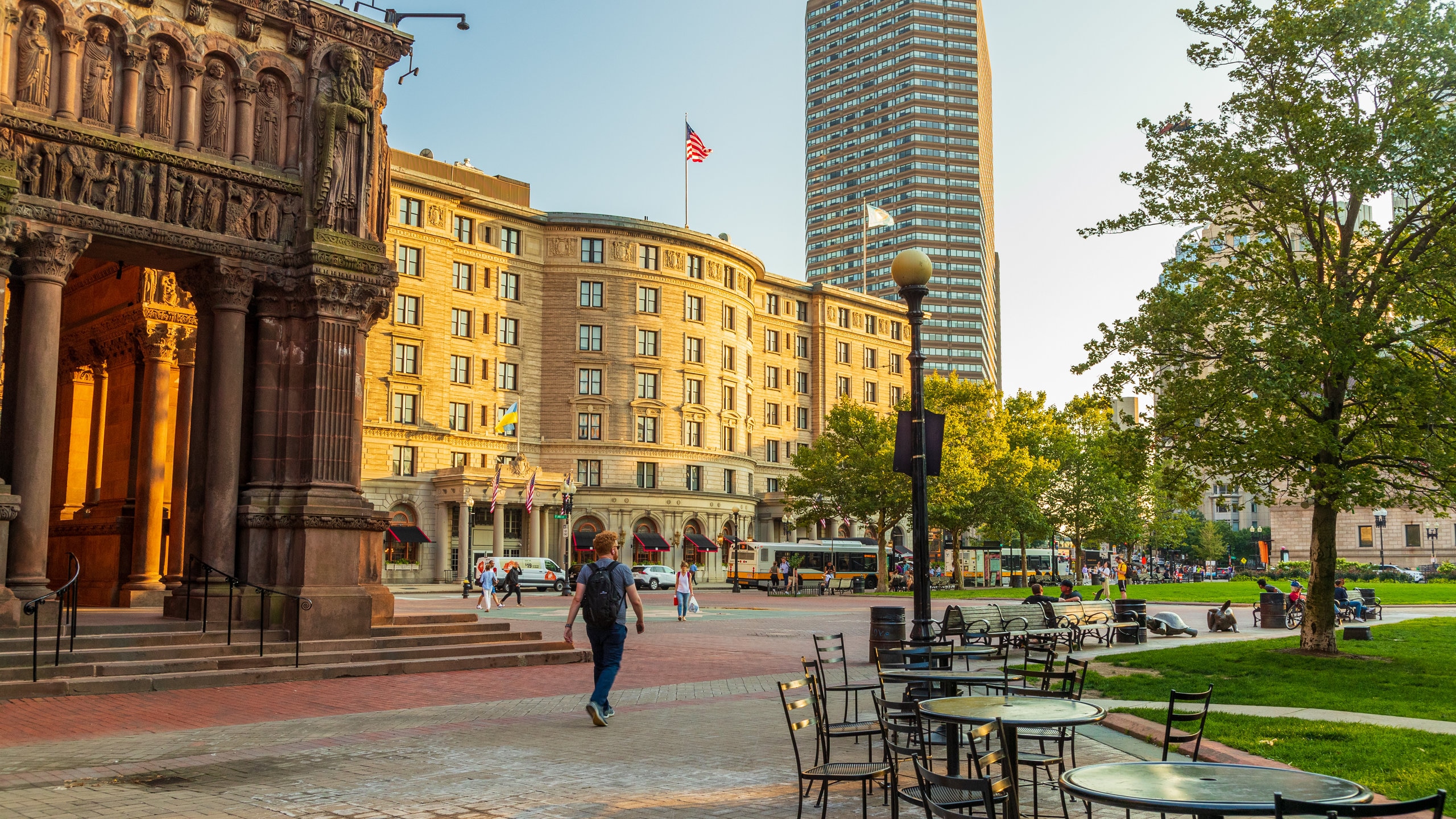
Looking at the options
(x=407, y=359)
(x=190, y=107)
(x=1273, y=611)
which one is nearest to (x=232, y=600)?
(x=190, y=107)

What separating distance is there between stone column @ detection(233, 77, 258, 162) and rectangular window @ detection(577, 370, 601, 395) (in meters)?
53.5

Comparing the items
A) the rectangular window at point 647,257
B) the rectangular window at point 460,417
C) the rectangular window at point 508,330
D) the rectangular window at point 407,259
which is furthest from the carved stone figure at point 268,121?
the rectangular window at point 647,257

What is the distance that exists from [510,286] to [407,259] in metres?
7.89

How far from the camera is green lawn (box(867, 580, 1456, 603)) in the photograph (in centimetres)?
4447

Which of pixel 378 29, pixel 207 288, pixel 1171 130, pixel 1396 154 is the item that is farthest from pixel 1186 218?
pixel 207 288

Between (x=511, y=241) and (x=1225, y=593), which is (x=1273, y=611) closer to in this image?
(x=1225, y=593)

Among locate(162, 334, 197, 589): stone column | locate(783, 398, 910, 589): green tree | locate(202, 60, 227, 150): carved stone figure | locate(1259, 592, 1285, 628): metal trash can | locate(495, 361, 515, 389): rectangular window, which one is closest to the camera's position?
locate(202, 60, 227, 150): carved stone figure

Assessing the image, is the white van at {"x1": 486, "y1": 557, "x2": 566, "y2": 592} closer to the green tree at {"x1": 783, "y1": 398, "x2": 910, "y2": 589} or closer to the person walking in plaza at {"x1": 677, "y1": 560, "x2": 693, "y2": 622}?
the green tree at {"x1": 783, "y1": 398, "x2": 910, "y2": 589}

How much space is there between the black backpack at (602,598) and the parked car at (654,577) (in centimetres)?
4943

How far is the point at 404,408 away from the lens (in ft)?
211

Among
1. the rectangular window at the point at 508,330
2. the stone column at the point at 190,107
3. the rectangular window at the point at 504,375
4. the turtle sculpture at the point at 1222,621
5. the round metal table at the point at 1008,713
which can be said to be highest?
the rectangular window at the point at 508,330

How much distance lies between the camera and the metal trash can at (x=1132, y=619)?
24312 millimetres

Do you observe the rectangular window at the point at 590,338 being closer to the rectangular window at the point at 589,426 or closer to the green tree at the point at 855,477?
the rectangular window at the point at 589,426

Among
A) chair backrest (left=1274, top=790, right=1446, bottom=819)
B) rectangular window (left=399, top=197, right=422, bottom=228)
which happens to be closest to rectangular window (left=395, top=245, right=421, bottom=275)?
rectangular window (left=399, top=197, right=422, bottom=228)
